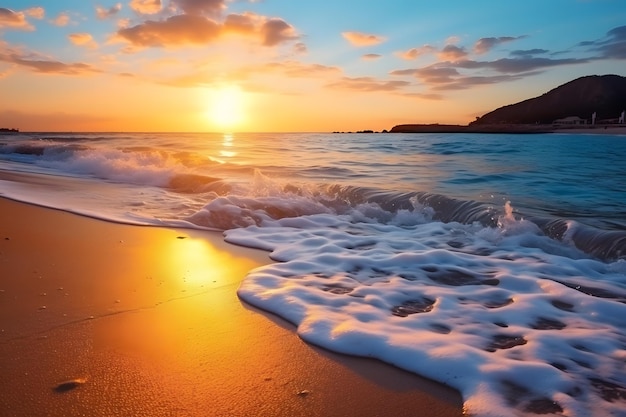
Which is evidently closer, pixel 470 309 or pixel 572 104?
pixel 470 309

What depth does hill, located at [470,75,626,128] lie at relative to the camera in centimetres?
11862

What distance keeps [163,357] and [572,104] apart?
14530 centimetres

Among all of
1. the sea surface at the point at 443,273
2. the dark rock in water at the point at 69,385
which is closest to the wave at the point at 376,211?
the sea surface at the point at 443,273

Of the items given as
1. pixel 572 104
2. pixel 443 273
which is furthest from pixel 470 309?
pixel 572 104

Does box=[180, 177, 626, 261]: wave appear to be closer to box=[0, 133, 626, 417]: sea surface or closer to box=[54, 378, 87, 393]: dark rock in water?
box=[0, 133, 626, 417]: sea surface

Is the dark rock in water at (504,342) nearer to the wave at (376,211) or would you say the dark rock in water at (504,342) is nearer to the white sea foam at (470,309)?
the white sea foam at (470,309)

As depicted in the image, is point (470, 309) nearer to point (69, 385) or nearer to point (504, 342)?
point (504, 342)

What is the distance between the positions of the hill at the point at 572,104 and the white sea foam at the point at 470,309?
124090 millimetres

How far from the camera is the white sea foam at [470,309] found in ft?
7.17

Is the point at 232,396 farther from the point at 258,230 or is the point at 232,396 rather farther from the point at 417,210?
the point at 417,210

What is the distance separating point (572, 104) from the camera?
407ft

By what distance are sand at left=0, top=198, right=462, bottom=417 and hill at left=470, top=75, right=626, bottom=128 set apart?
126 meters

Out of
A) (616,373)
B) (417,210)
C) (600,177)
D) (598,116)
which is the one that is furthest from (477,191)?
(598,116)

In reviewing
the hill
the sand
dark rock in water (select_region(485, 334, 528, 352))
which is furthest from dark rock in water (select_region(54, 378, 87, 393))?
the hill
